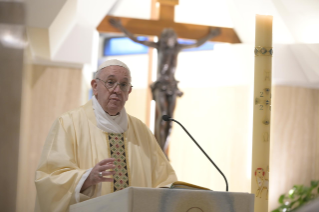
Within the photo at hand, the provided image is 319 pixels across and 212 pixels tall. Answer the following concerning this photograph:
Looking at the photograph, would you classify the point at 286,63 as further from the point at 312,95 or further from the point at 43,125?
the point at 43,125

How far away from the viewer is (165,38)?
5.89 metres

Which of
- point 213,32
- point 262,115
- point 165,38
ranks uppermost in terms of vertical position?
point 213,32

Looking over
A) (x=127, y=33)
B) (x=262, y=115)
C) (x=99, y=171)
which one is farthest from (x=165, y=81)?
(x=99, y=171)

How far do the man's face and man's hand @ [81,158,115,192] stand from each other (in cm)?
73

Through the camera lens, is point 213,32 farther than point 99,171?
Yes

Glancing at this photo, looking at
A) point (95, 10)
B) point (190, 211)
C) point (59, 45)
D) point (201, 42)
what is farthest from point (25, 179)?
point (190, 211)

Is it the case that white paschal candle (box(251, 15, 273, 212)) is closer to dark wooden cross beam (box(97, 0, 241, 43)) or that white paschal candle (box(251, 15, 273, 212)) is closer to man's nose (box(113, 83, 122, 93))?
man's nose (box(113, 83, 122, 93))

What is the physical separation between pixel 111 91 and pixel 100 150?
1.43 ft

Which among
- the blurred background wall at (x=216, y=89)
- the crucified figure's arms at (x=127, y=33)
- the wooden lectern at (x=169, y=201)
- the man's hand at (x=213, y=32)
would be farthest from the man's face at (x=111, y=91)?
the man's hand at (x=213, y=32)

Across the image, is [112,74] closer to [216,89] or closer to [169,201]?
[169,201]

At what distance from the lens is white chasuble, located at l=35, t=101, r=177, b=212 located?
102 inches

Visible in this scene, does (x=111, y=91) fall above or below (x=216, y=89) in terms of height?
below

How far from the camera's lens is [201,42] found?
A: 6129 millimetres

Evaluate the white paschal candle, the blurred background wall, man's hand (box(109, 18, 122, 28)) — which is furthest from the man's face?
man's hand (box(109, 18, 122, 28))
